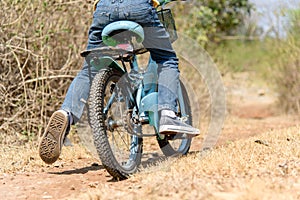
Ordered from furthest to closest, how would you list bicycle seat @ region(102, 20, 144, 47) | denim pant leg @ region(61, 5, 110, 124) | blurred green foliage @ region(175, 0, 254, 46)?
blurred green foliage @ region(175, 0, 254, 46) < denim pant leg @ region(61, 5, 110, 124) < bicycle seat @ region(102, 20, 144, 47)

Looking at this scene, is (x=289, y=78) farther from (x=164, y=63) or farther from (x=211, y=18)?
(x=164, y=63)

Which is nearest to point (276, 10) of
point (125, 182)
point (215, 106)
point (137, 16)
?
point (215, 106)

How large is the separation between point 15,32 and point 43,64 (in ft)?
1.73

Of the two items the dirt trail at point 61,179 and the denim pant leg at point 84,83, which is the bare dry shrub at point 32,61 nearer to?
the dirt trail at point 61,179

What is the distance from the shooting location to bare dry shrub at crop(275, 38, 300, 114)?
10.9m

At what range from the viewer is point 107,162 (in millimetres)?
4254

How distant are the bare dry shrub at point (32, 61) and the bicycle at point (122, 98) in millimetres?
1958

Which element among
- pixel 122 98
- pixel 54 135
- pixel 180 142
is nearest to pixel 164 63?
pixel 122 98

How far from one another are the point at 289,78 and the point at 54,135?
7648 millimetres

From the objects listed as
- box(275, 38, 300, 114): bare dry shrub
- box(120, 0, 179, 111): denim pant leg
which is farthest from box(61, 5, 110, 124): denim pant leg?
box(275, 38, 300, 114): bare dry shrub

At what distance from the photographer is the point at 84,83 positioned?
4.75 m

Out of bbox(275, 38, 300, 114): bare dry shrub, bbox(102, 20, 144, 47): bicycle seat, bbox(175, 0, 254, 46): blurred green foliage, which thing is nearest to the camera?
bbox(102, 20, 144, 47): bicycle seat

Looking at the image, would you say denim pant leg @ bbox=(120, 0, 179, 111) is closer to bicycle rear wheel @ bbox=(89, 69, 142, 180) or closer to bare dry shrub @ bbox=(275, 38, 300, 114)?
bicycle rear wheel @ bbox=(89, 69, 142, 180)

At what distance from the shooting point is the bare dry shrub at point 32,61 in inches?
259
